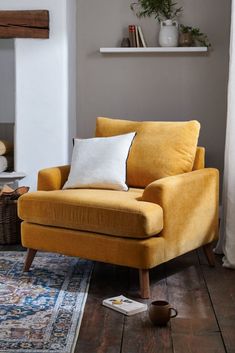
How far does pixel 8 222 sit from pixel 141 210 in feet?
4.80

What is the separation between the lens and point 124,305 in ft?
9.60

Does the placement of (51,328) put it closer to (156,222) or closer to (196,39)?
(156,222)

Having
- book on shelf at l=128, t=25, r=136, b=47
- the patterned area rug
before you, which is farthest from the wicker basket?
book on shelf at l=128, t=25, r=136, b=47

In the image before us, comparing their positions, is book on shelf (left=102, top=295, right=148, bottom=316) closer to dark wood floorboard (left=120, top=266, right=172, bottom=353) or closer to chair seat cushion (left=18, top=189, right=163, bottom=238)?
dark wood floorboard (left=120, top=266, right=172, bottom=353)

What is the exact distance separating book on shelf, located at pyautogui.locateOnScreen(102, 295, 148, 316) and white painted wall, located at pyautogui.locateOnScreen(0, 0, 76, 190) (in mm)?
1791

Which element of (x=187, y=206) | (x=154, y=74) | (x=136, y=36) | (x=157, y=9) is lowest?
(x=187, y=206)

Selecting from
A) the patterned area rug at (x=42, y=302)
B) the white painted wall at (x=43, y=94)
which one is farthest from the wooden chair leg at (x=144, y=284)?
the white painted wall at (x=43, y=94)

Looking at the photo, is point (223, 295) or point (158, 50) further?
point (158, 50)

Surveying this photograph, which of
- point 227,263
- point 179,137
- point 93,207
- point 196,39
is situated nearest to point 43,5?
point 196,39

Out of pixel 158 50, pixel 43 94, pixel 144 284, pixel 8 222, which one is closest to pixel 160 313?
pixel 144 284

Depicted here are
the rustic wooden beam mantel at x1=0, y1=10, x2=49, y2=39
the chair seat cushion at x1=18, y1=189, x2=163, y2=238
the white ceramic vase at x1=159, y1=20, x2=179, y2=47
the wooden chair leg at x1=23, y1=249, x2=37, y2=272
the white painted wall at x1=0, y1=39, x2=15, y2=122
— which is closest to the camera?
the chair seat cushion at x1=18, y1=189, x2=163, y2=238

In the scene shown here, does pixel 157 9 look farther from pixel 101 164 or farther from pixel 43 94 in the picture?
pixel 101 164

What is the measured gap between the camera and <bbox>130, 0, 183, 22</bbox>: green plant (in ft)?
15.5

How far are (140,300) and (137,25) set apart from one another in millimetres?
2537
